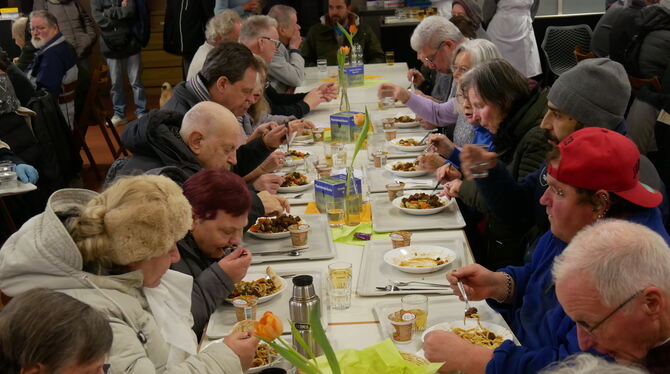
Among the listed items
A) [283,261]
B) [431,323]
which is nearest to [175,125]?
[283,261]

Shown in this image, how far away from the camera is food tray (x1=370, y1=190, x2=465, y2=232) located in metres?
3.15

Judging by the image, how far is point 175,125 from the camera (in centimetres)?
332

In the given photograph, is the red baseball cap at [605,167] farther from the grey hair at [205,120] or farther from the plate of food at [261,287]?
the grey hair at [205,120]

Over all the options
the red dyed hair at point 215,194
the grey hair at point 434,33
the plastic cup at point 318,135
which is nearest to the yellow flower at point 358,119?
the plastic cup at point 318,135

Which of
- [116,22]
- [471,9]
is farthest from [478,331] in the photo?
[116,22]

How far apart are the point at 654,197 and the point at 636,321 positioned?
0.65 metres

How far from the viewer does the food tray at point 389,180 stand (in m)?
3.69

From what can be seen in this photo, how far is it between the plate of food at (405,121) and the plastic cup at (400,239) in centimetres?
223

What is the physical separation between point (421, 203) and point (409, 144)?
1.23 m

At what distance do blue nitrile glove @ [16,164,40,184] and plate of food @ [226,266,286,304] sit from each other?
2257 millimetres

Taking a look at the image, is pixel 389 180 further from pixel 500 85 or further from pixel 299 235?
pixel 299 235

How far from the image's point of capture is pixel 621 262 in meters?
1.60

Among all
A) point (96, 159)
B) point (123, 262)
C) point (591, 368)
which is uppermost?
point (591, 368)

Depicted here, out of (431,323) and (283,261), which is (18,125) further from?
(431,323)
